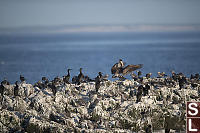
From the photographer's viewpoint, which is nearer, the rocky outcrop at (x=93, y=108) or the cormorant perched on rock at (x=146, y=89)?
the rocky outcrop at (x=93, y=108)

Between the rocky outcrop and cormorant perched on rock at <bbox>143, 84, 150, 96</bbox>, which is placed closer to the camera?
the rocky outcrop

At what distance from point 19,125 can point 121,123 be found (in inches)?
179

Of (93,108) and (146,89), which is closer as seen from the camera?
(93,108)

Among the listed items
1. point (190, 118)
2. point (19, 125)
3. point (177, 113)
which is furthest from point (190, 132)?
point (19, 125)

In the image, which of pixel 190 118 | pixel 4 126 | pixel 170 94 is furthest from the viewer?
pixel 170 94

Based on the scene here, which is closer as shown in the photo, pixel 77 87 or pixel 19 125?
pixel 19 125

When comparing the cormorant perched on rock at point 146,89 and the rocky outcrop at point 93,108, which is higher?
the cormorant perched on rock at point 146,89

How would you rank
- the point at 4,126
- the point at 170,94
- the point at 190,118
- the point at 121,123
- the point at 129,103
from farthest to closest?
the point at 170,94 < the point at 129,103 < the point at 121,123 < the point at 4,126 < the point at 190,118

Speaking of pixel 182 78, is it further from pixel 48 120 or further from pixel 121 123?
pixel 48 120

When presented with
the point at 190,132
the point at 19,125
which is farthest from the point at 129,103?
the point at 19,125

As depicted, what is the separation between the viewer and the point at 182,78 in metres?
21.1

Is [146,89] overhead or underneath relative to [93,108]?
overhead

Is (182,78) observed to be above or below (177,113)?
above

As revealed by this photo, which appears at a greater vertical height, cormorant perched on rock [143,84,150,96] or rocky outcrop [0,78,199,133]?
cormorant perched on rock [143,84,150,96]
